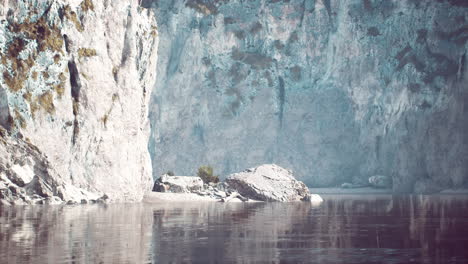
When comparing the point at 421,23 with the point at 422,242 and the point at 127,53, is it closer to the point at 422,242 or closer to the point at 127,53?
the point at 127,53

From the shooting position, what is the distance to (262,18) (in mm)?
161000

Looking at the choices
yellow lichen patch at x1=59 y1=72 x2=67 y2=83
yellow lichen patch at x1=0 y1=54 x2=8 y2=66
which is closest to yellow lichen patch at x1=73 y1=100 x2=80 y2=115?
yellow lichen patch at x1=59 y1=72 x2=67 y2=83

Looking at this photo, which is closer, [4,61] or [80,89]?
[4,61]

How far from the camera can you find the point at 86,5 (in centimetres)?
7106

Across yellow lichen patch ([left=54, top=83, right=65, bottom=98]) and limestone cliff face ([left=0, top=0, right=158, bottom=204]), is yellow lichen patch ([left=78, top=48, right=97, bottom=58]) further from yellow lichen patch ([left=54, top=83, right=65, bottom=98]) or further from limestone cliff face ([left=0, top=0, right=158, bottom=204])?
yellow lichen patch ([left=54, top=83, right=65, bottom=98])

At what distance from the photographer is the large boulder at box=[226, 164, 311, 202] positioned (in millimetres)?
77125

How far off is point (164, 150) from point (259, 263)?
144m

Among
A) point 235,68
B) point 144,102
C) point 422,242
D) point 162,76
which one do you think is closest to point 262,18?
point 235,68

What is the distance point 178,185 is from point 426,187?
66.8 metres

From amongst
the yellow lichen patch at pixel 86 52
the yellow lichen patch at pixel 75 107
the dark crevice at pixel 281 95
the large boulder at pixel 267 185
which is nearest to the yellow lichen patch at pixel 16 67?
the yellow lichen patch at pixel 75 107

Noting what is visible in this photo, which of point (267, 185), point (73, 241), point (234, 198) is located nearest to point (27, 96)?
point (234, 198)

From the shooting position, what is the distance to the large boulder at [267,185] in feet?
253

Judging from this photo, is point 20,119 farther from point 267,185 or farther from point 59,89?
point 267,185

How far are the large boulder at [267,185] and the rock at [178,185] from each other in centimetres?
457
